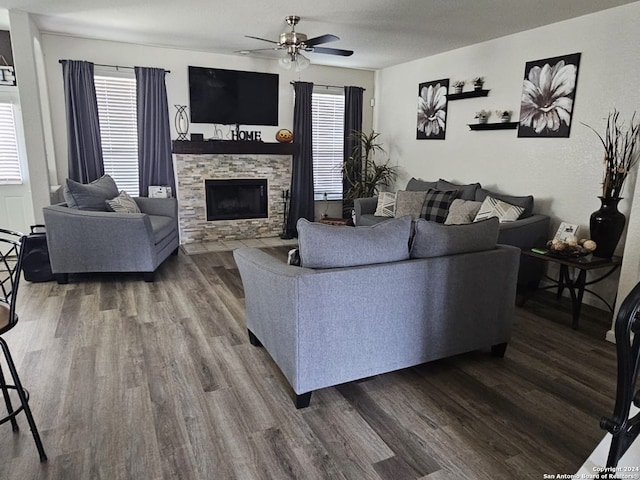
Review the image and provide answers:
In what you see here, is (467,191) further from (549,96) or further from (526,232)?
(549,96)

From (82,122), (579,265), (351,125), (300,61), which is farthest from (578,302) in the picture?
(82,122)

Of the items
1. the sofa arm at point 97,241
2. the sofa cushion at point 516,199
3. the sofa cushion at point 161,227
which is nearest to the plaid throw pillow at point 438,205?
the sofa cushion at point 516,199

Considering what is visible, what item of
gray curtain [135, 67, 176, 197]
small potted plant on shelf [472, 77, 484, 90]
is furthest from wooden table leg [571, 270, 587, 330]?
gray curtain [135, 67, 176, 197]

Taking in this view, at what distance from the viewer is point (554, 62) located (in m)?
4.02

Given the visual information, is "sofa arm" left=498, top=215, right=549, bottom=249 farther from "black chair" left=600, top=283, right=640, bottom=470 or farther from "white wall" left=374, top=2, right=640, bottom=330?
"black chair" left=600, top=283, right=640, bottom=470

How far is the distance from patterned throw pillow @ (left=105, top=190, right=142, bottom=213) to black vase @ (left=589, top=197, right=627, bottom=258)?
437 cm

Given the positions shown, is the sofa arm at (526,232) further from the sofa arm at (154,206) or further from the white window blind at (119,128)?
the white window blind at (119,128)

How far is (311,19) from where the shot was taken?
4.00 m

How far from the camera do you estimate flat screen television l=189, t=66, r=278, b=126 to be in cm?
558

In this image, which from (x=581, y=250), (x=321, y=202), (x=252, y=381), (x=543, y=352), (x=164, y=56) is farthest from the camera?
(x=321, y=202)

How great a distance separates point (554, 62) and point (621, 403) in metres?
3.97

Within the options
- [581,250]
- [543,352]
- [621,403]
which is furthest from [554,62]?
[621,403]

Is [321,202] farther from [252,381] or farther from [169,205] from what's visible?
[252,381]

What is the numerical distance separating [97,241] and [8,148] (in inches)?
74.8
